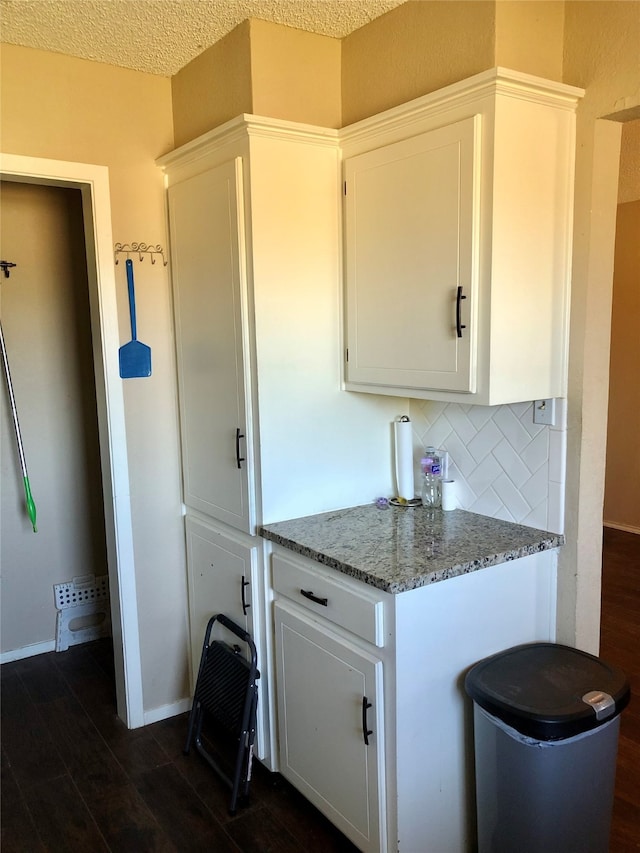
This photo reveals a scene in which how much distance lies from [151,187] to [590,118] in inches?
58.2

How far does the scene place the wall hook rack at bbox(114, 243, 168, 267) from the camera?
7.88 ft

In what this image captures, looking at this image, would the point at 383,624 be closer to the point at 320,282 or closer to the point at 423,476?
the point at 423,476

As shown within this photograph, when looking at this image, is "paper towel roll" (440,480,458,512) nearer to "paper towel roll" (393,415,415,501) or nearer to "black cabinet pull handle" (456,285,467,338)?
"paper towel roll" (393,415,415,501)

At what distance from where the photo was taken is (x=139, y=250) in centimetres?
244

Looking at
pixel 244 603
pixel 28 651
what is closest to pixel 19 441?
pixel 28 651

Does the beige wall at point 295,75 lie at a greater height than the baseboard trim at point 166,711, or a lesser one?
greater

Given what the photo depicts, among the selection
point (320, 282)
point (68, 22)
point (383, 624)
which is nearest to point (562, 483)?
point (383, 624)

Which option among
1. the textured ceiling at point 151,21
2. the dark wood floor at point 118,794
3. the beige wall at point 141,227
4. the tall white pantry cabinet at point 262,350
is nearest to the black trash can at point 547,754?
the dark wood floor at point 118,794

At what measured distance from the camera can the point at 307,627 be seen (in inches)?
78.7

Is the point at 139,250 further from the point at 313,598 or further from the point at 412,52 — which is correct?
the point at 313,598

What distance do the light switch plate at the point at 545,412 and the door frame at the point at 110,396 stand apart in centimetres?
144

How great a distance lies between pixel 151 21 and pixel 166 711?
2420 millimetres

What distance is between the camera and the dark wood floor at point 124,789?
2.03 m

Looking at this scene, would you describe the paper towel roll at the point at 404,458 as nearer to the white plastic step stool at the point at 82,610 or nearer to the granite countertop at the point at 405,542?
the granite countertop at the point at 405,542
